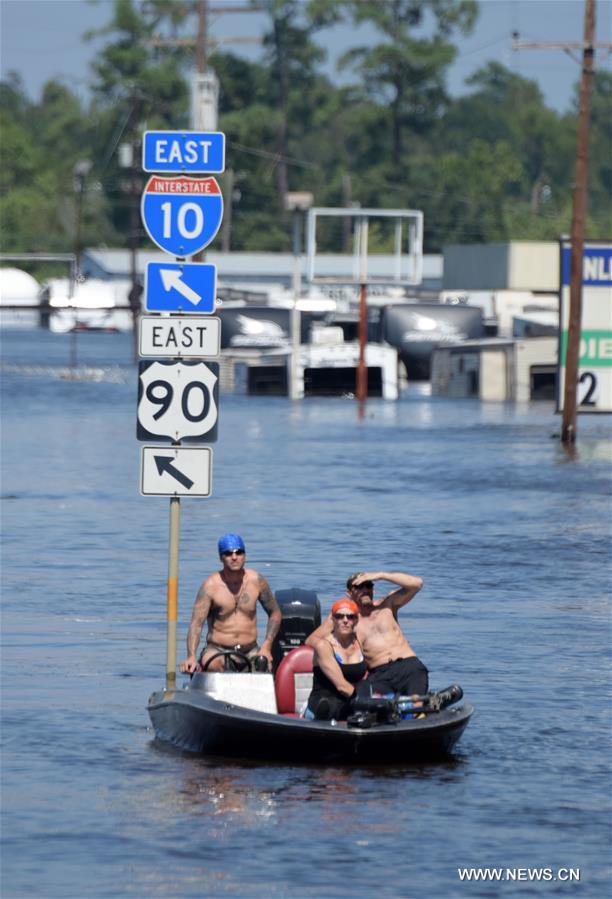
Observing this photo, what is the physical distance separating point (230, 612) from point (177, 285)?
267 cm

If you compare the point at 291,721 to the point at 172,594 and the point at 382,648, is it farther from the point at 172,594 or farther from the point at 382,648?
the point at 172,594

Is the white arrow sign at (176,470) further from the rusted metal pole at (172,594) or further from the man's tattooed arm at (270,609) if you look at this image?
the man's tattooed arm at (270,609)

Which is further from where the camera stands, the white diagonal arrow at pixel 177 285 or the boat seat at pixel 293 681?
the white diagonal arrow at pixel 177 285

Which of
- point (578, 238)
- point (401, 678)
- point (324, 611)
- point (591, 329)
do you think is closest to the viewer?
point (401, 678)

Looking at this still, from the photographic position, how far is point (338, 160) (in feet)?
545

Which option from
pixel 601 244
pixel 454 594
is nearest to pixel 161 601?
pixel 454 594

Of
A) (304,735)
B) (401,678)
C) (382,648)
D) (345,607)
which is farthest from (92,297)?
(304,735)

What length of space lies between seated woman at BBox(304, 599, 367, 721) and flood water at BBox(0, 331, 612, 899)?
0.46 m

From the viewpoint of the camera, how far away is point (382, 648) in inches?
664

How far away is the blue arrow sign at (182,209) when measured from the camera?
17172mm

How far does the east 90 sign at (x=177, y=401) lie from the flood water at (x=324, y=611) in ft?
8.31

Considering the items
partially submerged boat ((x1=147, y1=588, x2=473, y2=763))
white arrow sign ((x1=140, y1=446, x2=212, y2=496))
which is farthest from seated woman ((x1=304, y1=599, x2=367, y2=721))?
white arrow sign ((x1=140, y1=446, x2=212, y2=496))

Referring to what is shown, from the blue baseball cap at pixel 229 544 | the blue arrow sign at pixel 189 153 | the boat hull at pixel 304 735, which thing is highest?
the blue arrow sign at pixel 189 153

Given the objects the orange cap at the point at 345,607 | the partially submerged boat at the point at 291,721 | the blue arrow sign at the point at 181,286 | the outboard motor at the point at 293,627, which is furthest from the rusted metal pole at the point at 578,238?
the orange cap at the point at 345,607
